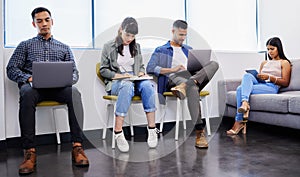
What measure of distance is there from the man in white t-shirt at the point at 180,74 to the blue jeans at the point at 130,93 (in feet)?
0.68

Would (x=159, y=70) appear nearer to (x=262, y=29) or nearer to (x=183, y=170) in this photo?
(x=183, y=170)

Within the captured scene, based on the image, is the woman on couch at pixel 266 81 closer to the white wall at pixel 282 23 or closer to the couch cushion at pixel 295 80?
the couch cushion at pixel 295 80

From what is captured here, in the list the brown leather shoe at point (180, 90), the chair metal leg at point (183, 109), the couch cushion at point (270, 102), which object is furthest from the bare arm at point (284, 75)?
the brown leather shoe at point (180, 90)

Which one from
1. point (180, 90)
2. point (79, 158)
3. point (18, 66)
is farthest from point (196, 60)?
point (18, 66)

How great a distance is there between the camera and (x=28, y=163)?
1701mm

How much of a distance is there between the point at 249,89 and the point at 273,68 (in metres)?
0.40

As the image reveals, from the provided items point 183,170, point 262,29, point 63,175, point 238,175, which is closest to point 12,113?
point 63,175

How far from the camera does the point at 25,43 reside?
2209mm

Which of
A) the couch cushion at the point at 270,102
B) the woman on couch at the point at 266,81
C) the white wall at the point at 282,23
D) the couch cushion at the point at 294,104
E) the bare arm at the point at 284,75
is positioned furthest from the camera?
the white wall at the point at 282,23

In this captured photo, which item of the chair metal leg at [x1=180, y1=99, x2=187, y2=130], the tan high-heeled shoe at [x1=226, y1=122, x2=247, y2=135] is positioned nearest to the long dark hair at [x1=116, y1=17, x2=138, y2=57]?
the chair metal leg at [x1=180, y1=99, x2=187, y2=130]

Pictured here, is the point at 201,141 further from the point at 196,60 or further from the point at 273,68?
the point at 273,68

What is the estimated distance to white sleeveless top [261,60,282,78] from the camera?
2.87 m

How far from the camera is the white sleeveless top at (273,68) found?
9.40 ft

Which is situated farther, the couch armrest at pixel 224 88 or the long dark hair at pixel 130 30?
the couch armrest at pixel 224 88
